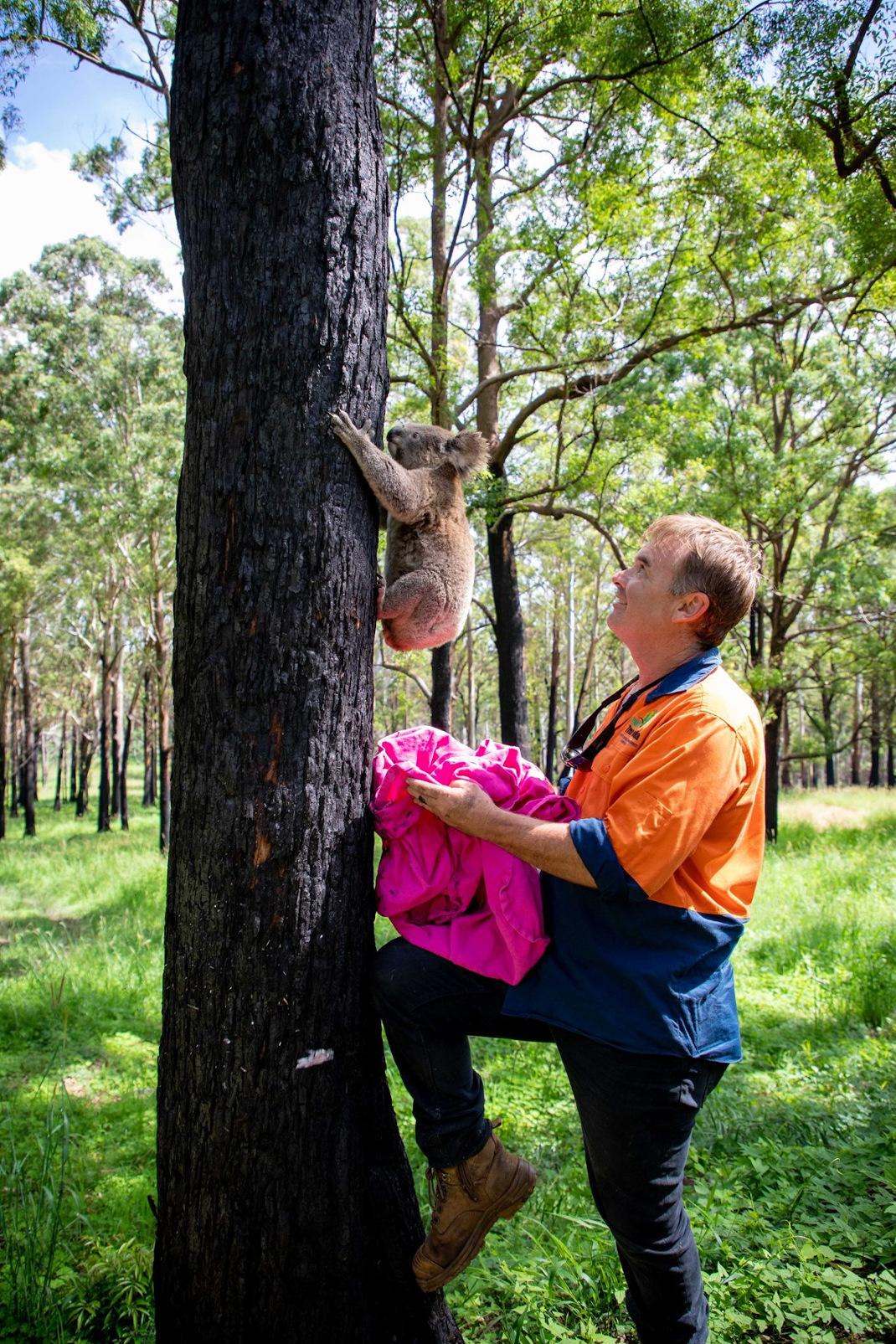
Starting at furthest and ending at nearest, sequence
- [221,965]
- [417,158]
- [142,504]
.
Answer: [142,504]
[417,158]
[221,965]

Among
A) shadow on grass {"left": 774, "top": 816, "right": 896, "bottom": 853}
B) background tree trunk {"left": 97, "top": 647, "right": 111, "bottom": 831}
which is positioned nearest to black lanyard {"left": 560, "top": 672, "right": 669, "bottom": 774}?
shadow on grass {"left": 774, "top": 816, "right": 896, "bottom": 853}

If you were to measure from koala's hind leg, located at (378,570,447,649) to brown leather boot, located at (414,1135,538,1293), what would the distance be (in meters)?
1.89

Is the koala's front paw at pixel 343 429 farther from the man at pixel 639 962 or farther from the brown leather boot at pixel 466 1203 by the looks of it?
the brown leather boot at pixel 466 1203

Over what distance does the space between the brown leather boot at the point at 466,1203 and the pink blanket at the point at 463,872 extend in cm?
52

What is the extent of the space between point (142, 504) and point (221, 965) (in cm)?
1464

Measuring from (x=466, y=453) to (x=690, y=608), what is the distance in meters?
1.76

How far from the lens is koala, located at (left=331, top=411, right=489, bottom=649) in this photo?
3404 millimetres

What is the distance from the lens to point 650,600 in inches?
84.8

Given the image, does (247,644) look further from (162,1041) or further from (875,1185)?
(875,1185)

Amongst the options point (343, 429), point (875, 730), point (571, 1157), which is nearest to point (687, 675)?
point (343, 429)

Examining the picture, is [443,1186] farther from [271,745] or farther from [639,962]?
[271,745]

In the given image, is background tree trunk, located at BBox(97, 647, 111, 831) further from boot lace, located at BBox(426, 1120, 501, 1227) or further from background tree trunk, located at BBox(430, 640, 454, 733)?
boot lace, located at BBox(426, 1120, 501, 1227)

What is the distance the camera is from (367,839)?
2.39 metres

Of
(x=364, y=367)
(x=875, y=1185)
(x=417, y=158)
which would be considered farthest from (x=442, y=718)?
(x=364, y=367)
